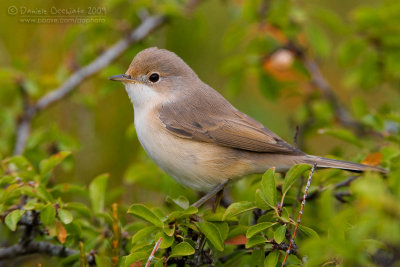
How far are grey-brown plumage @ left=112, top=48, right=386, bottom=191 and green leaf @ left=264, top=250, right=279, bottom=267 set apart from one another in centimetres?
77

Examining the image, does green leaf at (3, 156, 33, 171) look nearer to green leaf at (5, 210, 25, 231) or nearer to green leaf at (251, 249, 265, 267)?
green leaf at (5, 210, 25, 231)

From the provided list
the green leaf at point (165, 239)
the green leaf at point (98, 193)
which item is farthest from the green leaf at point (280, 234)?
the green leaf at point (98, 193)

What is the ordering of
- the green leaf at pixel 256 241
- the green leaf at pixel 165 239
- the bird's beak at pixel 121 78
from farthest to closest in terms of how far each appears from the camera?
1. the bird's beak at pixel 121 78
2. the green leaf at pixel 165 239
3. the green leaf at pixel 256 241

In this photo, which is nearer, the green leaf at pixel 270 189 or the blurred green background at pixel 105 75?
the green leaf at pixel 270 189

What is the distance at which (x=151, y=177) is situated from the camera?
3141 mm

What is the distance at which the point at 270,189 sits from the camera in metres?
2.07

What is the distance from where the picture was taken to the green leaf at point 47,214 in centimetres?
229

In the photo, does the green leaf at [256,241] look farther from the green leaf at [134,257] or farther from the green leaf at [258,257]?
the green leaf at [134,257]

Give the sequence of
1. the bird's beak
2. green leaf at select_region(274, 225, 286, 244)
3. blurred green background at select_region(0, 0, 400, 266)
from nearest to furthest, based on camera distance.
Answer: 1. green leaf at select_region(274, 225, 286, 244)
2. the bird's beak
3. blurred green background at select_region(0, 0, 400, 266)

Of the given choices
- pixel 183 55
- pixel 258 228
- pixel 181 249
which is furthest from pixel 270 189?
pixel 183 55

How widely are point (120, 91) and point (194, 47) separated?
1085mm

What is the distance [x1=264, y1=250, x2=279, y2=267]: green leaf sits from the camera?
6.60ft

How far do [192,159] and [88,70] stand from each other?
61.3 inches

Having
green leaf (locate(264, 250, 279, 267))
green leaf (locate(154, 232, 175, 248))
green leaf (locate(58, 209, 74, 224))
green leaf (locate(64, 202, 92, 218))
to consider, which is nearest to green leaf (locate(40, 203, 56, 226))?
green leaf (locate(58, 209, 74, 224))
